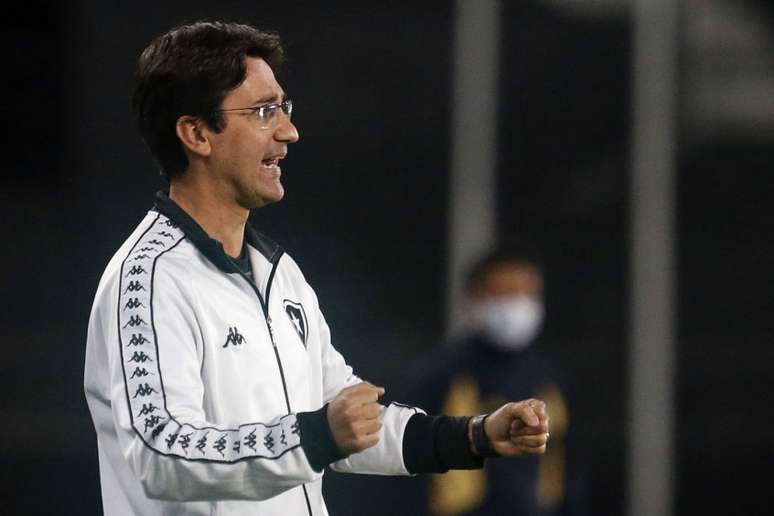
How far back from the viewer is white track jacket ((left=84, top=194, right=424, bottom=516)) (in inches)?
98.4

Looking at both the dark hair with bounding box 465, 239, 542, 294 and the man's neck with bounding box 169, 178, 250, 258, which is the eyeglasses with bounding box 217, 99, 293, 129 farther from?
the dark hair with bounding box 465, 239, 542, 294

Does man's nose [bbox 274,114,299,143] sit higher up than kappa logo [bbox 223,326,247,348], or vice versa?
man's nose [bbox 274,114,299,143]

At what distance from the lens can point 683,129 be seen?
761 centimetres

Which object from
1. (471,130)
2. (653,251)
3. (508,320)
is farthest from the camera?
(653,251)

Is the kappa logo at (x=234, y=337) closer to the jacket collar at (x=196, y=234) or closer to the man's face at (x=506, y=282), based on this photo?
the jacket collar at (x=196, y=234)

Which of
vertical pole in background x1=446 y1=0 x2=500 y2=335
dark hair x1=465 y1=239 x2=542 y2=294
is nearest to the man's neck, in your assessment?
dark hair x1=465 y1=239 x2=542 y2=294

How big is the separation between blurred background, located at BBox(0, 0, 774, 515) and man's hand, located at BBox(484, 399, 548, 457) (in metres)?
4.02

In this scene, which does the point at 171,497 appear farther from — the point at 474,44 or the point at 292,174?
the point at 474,44

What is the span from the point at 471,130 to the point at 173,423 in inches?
198

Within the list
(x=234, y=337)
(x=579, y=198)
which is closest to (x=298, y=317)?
(x=234, y=337)

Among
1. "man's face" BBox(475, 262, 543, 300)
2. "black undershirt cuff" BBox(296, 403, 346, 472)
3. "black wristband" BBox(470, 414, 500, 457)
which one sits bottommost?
"black wristband" BBox(470, 414, 500, 457)

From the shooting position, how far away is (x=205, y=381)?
107 inches

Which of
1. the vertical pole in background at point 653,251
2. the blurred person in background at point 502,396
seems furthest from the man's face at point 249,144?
the vertical pole in background at point 653,251

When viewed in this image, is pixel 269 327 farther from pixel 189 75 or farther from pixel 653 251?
pixel 653 251
